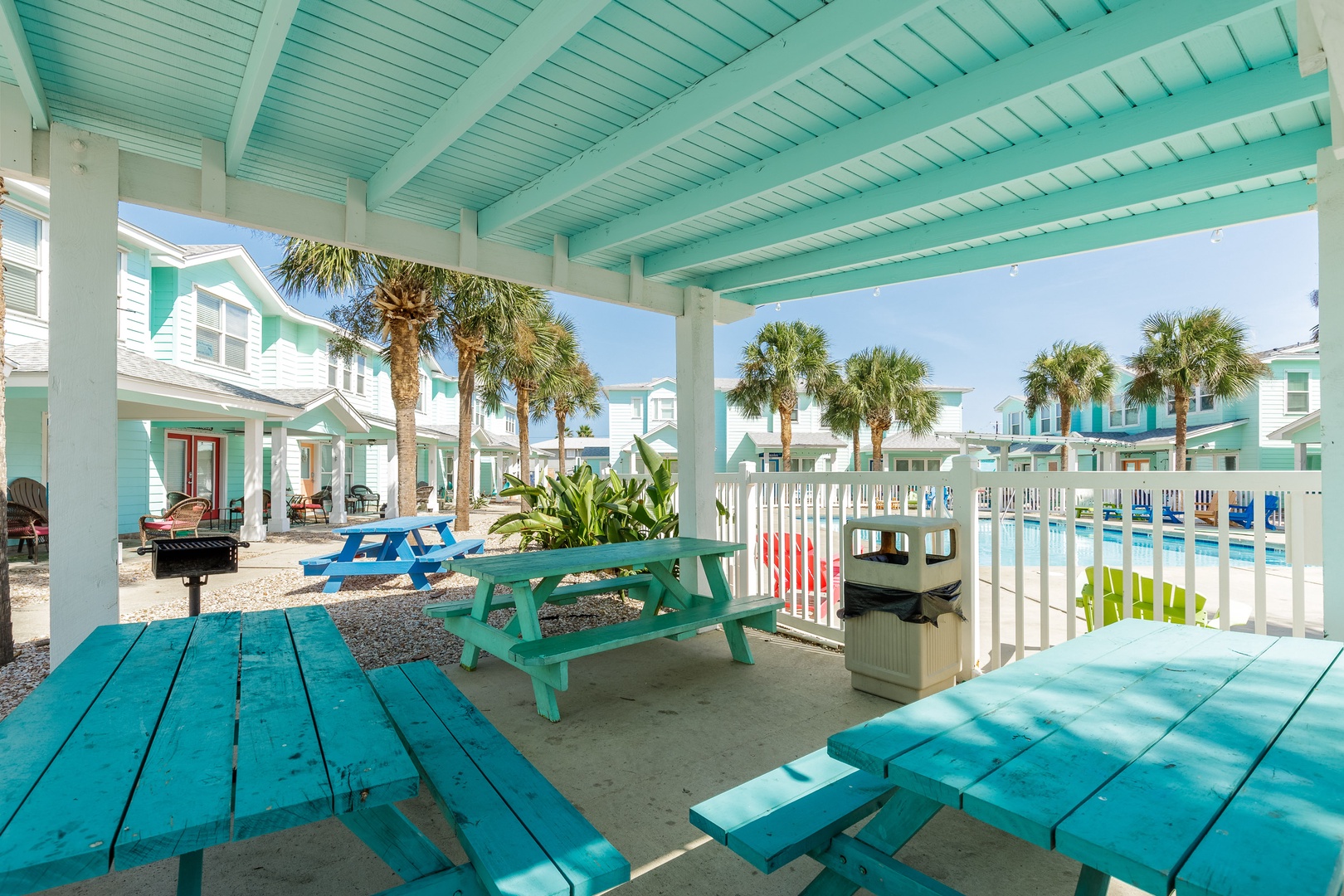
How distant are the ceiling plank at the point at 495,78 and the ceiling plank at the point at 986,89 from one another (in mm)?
1450

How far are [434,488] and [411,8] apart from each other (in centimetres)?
1924

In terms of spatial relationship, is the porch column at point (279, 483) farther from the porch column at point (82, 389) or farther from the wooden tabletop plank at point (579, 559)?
Answer: the porch column at point (82, 389)

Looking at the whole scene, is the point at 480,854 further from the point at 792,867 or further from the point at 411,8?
the point at 411,8

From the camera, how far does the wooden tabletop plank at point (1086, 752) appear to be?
4.15 feet

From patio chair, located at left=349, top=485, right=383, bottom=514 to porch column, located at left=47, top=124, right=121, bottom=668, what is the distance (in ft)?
59.0

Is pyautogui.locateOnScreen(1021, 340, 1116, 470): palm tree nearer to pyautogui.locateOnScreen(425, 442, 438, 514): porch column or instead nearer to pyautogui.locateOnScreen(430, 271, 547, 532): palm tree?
pyautogui.locateOnScreen(430, 271, 547, 532): palm tree

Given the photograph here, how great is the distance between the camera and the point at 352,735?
1.66m

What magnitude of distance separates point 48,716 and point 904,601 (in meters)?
3.61

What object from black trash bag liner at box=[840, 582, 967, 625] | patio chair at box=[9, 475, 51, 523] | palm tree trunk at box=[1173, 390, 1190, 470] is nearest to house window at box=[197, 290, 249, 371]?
patio chair at box=[9, 475, 51, 523]

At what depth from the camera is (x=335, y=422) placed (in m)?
16.3

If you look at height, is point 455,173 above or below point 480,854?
above

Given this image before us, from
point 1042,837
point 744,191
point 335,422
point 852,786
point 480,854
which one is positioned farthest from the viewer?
point 335,422

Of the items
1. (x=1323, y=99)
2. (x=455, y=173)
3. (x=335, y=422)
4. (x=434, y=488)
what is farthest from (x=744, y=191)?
(x=434, y=488)

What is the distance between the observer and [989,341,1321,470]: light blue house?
20.6m
